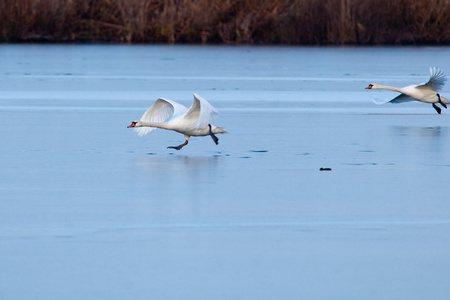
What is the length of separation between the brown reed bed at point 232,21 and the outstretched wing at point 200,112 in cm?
1873

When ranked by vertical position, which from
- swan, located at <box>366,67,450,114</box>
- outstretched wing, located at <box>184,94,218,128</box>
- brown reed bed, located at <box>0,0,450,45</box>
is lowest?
brown reed bed, located at <box>0,0,450,45</box>

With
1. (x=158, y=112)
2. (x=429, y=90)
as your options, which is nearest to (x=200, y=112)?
(x=158, y=112)

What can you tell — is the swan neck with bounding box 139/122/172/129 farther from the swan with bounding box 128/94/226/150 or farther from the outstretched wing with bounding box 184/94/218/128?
the outstretched wing with bounding box 184/94/218/128

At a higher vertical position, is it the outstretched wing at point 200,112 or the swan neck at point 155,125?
the outstretched wing at point 200,112

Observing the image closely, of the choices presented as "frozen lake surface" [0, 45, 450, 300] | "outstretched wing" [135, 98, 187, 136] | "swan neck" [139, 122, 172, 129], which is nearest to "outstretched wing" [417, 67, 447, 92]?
"frozen lake surface" [0, 45, 450, 300]

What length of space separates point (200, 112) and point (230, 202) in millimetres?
2059

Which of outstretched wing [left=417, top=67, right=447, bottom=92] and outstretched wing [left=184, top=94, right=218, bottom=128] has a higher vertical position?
outstretched wing [left=184, top=94, right=218, bottom=128]

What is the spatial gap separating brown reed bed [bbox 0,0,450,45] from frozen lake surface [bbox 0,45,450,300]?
47.2 feet

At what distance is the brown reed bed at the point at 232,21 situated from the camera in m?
26.4

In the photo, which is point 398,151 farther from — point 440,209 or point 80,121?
point 80,121

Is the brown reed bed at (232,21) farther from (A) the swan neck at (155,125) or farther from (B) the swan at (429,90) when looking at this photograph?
(A) the swan neck at (155,125)

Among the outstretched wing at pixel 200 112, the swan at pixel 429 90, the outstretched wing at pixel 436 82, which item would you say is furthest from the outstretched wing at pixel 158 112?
the outstretched wing at pixel 436 82

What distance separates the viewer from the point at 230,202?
17.5ft

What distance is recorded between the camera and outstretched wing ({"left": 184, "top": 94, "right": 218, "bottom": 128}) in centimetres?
730
